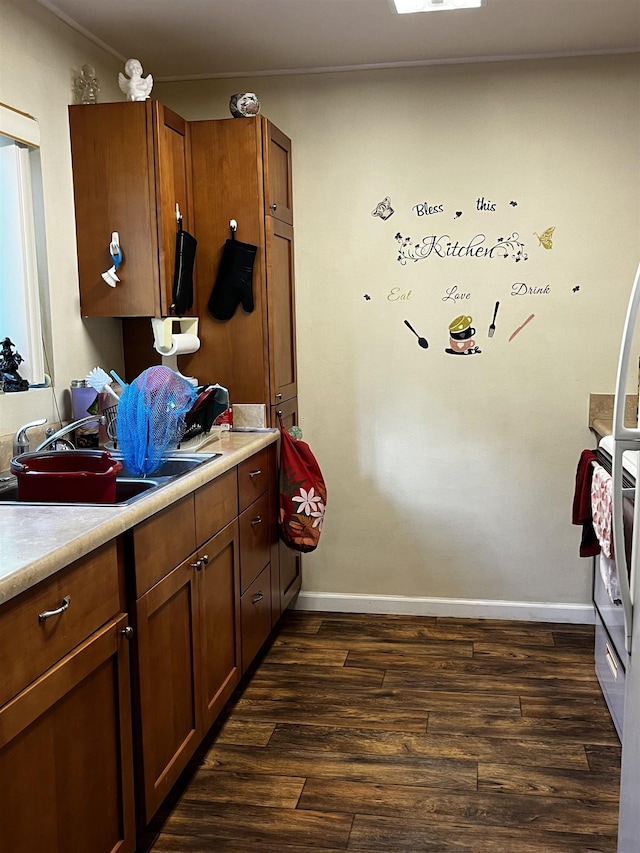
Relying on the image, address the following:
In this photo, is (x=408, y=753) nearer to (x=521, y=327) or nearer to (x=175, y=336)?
(x=175, y=336)

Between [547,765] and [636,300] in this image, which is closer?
[636,300]

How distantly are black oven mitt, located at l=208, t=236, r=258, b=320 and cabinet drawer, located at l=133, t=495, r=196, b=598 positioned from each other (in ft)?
3.77

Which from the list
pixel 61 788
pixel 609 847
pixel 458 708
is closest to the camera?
pixel 61 788

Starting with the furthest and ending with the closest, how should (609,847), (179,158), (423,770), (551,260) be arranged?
(551,260), (179,158), (423,770), (609,847)

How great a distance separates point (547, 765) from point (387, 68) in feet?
9.00

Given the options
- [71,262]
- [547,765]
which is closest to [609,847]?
[547,765]

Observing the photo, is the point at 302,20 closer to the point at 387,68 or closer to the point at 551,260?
the point at 387,68

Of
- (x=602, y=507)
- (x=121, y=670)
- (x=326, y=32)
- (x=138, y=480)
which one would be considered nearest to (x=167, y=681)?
(x=121, y=670)

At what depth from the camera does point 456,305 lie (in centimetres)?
359

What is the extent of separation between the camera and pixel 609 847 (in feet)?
6.98

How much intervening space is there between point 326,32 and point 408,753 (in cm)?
254

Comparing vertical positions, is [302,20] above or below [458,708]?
above

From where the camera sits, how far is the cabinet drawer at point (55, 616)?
4.73ft

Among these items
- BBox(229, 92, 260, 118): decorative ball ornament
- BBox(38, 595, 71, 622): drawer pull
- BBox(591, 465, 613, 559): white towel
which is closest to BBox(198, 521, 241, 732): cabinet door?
BBox(38, 595, 71, 622): drawer pull
